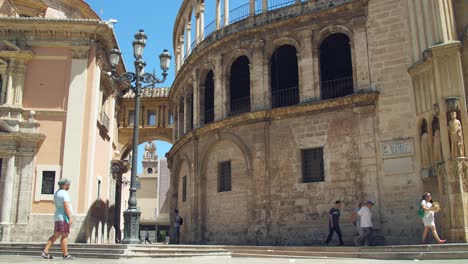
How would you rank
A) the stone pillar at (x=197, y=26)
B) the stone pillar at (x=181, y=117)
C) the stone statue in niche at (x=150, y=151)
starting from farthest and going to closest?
the stone statue in niche at (x=150, y=151) < the stone pillar at (x=181, y=117) < the stone pillar at (x=197, y=26)

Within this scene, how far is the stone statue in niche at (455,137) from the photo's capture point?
14719 millimetres

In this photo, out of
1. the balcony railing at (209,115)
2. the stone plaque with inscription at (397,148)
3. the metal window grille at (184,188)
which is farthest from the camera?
the metal window grille at (184,188)

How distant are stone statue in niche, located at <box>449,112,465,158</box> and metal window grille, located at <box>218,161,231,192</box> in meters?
9.93

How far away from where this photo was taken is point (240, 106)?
23.4m

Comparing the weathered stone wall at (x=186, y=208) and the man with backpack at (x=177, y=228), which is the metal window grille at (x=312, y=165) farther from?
the man with backpack at (x=177, y=228)

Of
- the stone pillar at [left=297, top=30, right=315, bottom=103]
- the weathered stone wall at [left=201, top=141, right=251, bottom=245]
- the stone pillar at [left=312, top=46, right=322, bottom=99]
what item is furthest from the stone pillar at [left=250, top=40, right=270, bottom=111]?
the weathered stone wall at [left=201, top=141, right=251, bottom=245]

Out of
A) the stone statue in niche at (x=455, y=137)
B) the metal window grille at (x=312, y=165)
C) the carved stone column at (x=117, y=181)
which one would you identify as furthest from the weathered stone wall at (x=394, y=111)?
the carved stone column at (x=117, y=181)

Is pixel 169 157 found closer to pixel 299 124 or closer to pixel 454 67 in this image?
pixel 299 124

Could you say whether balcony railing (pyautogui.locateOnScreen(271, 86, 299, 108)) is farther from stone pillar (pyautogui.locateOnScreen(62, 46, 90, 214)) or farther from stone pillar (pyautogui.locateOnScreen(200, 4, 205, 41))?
stone pillar (pyautogui.locateOnScreen(62, 46, 90, 214))

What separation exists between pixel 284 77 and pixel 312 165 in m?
4.88

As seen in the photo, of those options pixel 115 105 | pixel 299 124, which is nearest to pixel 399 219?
pixel 299 124

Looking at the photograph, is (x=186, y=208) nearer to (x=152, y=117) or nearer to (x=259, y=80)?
(x=259, y=80)

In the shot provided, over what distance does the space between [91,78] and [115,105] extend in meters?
7.83

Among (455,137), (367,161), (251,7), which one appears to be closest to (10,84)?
(251,7)
